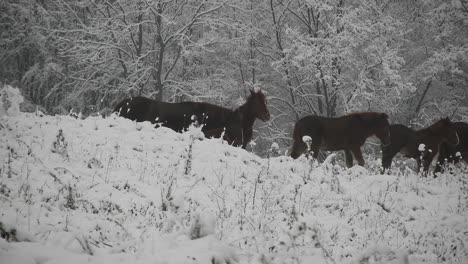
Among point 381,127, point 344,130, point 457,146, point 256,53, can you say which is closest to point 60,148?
point 344,130

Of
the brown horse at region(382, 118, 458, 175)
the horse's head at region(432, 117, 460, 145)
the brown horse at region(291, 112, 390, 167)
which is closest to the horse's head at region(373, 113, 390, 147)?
the brown horse at region(291, 112, 390, 167)

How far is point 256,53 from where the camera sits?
22703 millimetres

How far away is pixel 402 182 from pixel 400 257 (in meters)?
4.68

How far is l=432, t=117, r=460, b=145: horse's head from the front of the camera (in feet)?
39.2

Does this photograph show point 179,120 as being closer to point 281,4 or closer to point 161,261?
point 161,261

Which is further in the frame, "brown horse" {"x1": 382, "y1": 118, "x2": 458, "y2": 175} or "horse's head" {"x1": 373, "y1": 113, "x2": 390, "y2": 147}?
"brown horse" {"x1": 382, "y1": 118, "x2": 458, "y2": 175}

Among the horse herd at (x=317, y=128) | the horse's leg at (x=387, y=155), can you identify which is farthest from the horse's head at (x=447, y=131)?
the horse's leg at (x=387, y=155)

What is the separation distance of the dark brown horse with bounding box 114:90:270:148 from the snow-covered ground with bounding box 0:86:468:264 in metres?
2.36

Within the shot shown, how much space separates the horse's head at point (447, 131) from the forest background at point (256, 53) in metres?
5.20

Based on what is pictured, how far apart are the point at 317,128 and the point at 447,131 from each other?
409 centimetres

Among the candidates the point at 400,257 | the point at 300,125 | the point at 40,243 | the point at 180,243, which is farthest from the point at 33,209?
the point at 300,125

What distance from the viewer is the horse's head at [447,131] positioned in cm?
1195

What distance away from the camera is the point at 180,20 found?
20859 millimetres

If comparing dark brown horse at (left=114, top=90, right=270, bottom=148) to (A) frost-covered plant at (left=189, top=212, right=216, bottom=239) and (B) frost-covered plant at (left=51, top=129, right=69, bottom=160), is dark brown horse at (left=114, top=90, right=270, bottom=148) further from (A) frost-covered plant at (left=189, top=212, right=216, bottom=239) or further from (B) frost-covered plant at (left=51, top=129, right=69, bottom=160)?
(A) frost-covered plant at (left=189, top=212, right=216, bottom=239)
